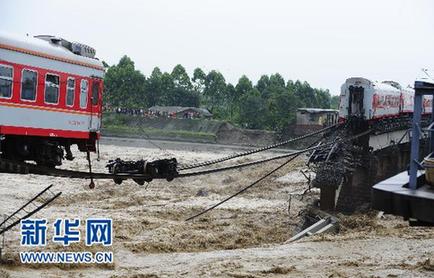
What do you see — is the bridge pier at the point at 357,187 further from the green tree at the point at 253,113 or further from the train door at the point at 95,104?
the green tree at the point at 253,113

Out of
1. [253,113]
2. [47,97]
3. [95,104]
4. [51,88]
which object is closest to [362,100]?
[95,104]

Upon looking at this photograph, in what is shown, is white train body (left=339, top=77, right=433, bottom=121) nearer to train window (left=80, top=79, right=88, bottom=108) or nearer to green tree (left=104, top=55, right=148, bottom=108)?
train window (left=80, top=79, right=88, bottom=108)

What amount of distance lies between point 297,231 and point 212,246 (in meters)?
5.42

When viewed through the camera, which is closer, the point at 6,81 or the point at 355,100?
the point at 6,81

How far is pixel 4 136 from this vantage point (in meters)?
13.1

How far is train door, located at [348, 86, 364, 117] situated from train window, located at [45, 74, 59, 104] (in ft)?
55.4

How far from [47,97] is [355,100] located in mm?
17784

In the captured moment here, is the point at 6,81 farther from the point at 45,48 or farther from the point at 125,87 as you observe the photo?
the point at 125,87

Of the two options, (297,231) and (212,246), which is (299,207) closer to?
(297,231)

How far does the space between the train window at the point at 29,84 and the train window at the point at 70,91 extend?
105 cm

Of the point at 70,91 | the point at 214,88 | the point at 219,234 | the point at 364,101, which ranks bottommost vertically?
the point at 219,234

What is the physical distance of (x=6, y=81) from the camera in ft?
42.5

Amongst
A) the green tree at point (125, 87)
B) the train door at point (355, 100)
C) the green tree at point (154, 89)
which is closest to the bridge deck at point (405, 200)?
the train door at point (355, 100)

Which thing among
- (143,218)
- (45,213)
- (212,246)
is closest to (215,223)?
(143,218)
